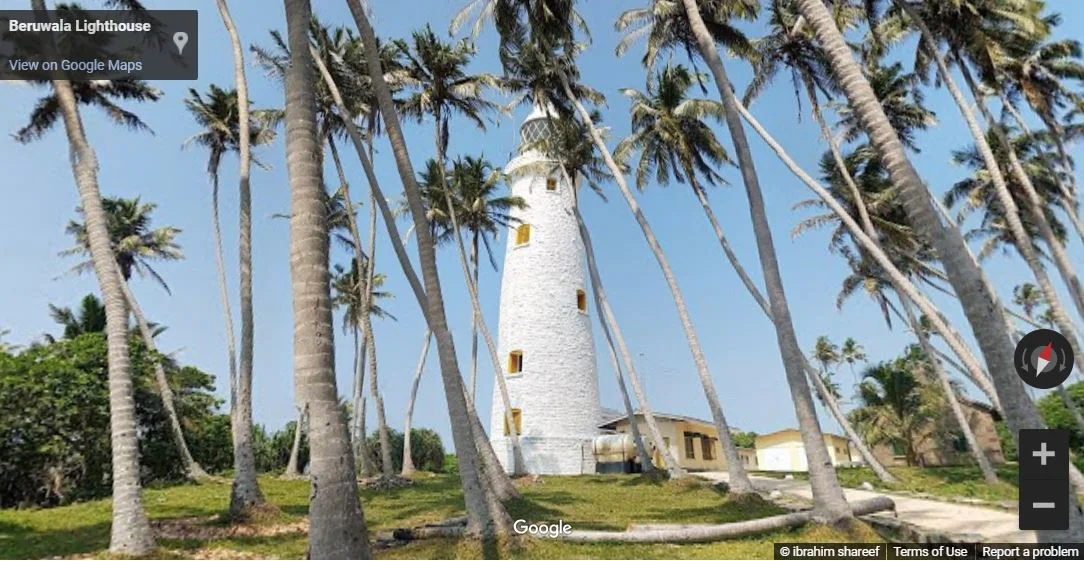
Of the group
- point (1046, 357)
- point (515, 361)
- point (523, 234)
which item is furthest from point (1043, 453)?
point (523, 234)

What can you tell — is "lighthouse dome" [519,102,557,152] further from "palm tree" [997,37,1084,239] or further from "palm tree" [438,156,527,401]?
"palm tree" [997,37,1084,239]

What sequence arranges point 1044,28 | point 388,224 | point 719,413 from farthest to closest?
point 1044,28 < point 719,413 < point 388,224

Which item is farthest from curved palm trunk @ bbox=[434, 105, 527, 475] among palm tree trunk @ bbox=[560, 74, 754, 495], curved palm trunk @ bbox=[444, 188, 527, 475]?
palm tree trunk @ bbox=[560, 74, 754, 495]

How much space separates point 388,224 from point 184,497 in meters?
11.7

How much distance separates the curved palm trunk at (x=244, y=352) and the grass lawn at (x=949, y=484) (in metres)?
20.0

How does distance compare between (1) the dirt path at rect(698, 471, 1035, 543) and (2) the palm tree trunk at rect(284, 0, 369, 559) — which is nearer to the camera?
(2) the palm tree trunk at rect(284, 0, 369, 559)

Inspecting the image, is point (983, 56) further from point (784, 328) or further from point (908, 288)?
point (784, 328)

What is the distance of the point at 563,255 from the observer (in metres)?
30.2

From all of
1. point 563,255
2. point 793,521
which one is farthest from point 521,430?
point 793,521

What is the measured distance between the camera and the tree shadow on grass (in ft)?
35.1

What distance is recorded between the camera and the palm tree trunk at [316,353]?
629 centimetres

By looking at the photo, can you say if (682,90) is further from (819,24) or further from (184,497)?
(184,497)

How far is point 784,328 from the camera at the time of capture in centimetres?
1182

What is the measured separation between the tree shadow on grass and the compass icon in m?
14.5
